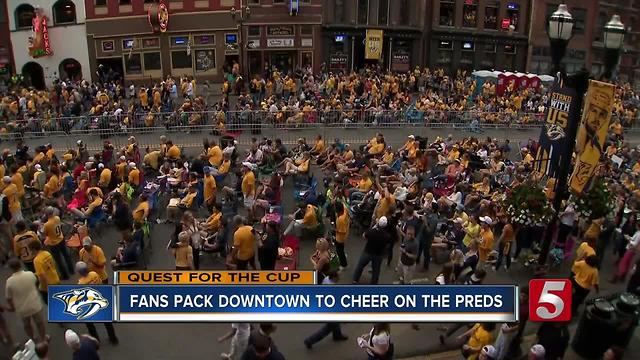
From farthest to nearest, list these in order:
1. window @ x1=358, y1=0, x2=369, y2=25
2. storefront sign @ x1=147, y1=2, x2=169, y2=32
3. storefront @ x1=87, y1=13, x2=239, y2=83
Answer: window @ x1=358, y1=0, x2=369, y2=25 → storefront @ x1=87, y1=13, x2=239, y2=83 → storefront sign @ x1=147, y1=2, x2=169, y2=32

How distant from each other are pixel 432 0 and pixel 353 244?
3125cm

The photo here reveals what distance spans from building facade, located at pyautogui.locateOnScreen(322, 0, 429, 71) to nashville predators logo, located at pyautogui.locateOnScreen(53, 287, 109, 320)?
32131mm

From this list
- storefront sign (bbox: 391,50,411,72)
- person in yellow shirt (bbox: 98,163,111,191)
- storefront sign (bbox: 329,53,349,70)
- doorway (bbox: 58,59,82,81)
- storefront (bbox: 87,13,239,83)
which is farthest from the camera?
storefront sign (bbox: 391,50,411,72)

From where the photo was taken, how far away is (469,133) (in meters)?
25.4

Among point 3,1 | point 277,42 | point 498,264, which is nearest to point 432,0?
point 277,42

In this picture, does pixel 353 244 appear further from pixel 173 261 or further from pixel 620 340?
pixel 620 340

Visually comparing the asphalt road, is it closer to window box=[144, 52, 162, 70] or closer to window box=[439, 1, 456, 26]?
window box=[144, 52, 162, 70]

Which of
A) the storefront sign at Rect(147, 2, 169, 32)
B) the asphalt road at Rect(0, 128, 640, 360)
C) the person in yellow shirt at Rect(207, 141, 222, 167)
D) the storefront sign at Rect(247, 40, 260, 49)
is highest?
the storefront sign at Rect(147, 2, 169, 32)

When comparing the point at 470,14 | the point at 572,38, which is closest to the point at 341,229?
the point at 470,14

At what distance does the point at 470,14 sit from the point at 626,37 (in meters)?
16.3

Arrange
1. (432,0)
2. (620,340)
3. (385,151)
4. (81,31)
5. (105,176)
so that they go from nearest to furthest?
(620,340), (105,176), (385,151), (81,31), (432,0)

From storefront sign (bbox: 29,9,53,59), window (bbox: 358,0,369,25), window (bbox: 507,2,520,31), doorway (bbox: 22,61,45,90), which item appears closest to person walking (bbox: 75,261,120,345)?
storefront sign (bbox: 29,9,53,59)

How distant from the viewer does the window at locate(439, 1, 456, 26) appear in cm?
4059

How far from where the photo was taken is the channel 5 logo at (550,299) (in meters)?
7.71
